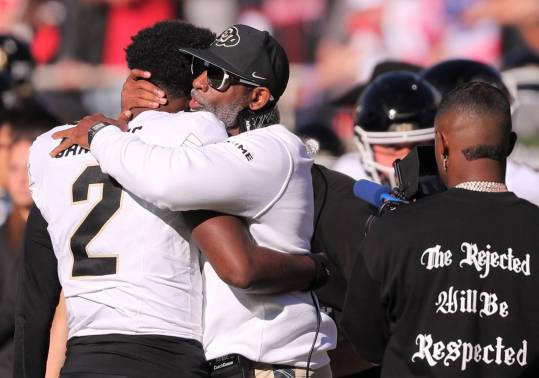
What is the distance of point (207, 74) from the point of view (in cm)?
409

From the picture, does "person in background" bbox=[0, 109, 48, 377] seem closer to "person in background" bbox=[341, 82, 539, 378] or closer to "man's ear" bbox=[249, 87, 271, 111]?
"man's ear" bbox=[249, 87, 271, 111]

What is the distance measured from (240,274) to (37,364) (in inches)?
45.2

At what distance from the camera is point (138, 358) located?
3.72m

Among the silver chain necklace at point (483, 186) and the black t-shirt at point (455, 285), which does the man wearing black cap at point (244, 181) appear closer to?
the black t-shirt at point (455, 285)

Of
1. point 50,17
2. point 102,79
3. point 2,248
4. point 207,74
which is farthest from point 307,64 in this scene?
point 207,74

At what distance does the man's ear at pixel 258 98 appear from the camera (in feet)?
13.5

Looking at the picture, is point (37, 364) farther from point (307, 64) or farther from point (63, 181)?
point (307, 64)

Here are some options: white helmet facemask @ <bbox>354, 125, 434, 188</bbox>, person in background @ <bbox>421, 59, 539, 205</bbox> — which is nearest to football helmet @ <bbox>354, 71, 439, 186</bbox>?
white helmet facemask @ <bbox>354, 125, 434, 188</bbox>

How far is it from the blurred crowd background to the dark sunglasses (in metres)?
5.06

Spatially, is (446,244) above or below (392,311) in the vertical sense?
above

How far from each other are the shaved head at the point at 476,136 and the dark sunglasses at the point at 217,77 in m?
0.79

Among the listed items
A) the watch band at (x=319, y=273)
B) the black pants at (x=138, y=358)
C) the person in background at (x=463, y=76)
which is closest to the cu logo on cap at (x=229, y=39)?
the watch band at (x=319, y=273)

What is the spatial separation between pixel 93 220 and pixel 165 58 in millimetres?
696

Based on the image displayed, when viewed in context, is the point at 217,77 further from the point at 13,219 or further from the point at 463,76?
the point at 463,76
